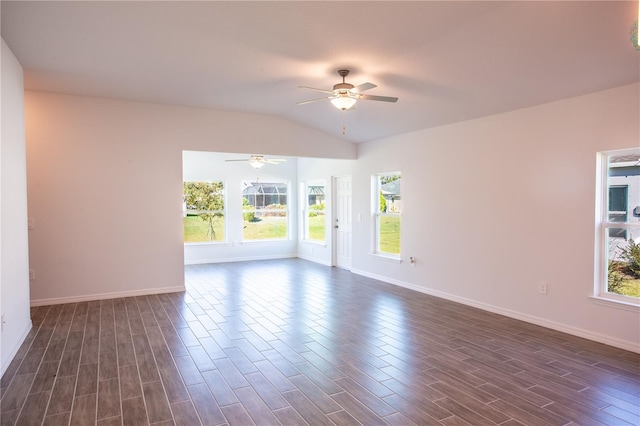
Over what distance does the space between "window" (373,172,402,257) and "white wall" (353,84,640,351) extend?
28 centimetres

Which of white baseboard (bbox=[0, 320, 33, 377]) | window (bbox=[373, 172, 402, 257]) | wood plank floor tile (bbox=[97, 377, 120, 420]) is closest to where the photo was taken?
wood plank floor tile (bbox=[97, 377, 120, 420])

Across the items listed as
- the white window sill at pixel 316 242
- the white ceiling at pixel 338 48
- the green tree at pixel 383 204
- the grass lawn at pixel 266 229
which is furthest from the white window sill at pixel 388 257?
the grass lawn at pixel 266 229

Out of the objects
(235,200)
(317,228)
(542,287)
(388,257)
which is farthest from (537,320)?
(235,200)

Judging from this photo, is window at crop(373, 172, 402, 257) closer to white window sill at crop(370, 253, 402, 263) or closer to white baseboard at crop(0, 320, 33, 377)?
white window sill at crop(370, 253, 402, 263)

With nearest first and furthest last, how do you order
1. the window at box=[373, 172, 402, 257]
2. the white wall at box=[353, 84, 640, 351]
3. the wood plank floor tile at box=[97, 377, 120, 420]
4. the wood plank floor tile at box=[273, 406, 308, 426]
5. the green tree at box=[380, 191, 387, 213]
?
the wood plank floor tile at box=[273, 406, 308, 426]
the wood plank floor tile at box=[97, 377, 120, 420]
the white wall at box=[353, 84, 640, 351]
the window at box=[373, 172, 402, 257]
the green tree at box=[380, 191, 387, 213]

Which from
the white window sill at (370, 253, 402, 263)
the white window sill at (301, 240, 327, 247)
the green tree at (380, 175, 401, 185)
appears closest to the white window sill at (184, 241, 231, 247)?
the white window sill at (301, 240, 327, 247)

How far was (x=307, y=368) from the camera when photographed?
3285mm

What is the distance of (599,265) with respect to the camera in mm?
3963

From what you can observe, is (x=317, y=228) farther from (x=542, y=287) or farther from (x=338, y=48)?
(x=338, y=48)

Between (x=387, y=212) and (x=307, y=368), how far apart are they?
4.04 metres

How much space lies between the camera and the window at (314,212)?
9.08 metres

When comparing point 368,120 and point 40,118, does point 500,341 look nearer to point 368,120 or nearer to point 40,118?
point 368,120

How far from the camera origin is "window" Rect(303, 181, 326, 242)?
9078 millimetres

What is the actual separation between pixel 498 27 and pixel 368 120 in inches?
116
